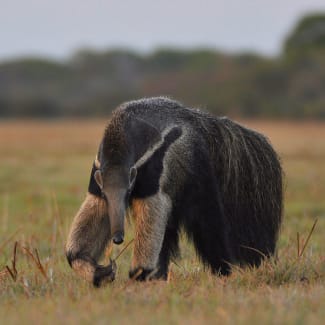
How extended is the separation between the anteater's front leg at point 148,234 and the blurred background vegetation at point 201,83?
112ft

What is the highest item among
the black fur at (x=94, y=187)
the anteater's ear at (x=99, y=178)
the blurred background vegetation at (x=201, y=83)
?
the anteater's ear at (x=99, y=178)

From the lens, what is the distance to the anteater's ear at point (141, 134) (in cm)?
591

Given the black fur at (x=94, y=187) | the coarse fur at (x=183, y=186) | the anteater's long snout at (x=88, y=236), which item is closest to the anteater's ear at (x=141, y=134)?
the coarse fur at (x=183, y=186)

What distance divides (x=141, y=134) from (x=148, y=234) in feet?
2.33

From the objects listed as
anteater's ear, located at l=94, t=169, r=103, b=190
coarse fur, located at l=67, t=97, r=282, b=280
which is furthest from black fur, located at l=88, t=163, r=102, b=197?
anteater's ear, located at l=94, t=169, r=103, b=190

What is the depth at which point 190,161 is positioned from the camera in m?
6.21

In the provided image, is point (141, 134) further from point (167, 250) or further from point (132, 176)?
point (167, 250)

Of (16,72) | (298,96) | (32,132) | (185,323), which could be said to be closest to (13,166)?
(32,132)

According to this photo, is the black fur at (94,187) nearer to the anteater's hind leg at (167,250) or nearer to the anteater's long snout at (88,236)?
the anteater's long snout at (88,236)

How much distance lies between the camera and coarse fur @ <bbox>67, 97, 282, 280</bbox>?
230 inches

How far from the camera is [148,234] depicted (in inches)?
231

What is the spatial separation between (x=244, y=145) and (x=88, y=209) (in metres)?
1.62

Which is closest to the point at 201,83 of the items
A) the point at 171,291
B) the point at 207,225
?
the point at 207,225

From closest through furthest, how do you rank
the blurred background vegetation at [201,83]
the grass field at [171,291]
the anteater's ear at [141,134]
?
the grass field at [171,291] → the anteater's ear at [141,134] → the blurred background vegetation at [201,83]
